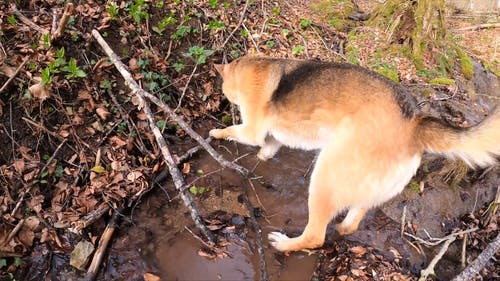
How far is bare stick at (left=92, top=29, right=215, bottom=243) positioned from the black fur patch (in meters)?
1.24

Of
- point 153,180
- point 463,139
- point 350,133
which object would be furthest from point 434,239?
point 153,180

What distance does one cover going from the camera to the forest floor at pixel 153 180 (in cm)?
341

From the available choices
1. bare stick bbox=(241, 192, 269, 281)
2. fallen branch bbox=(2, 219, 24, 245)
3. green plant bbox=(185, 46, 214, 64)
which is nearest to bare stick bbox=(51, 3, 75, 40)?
green plant bbox=(185, 46, 214, 64)

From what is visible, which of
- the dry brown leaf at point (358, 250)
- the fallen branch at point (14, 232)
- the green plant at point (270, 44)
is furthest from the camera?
the green plant at point (270, 44)

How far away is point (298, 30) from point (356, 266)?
4.58 metres

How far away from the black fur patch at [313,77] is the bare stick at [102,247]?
2078 millimetres

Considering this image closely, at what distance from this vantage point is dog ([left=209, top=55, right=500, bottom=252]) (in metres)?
3.16

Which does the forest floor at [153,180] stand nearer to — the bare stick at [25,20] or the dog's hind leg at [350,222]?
the bare stick at [25,20]

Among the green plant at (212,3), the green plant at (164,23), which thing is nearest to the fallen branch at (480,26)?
the green plant at (212,3)

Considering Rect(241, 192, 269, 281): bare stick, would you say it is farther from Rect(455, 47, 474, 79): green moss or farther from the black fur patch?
Rect(455, 47, 474, 79): green moss

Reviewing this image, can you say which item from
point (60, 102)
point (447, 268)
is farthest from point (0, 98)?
point (447, 268)

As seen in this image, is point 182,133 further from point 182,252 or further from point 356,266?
point 356,266

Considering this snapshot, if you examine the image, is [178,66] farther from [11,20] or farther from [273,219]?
[273,219]

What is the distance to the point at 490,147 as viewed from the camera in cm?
298
